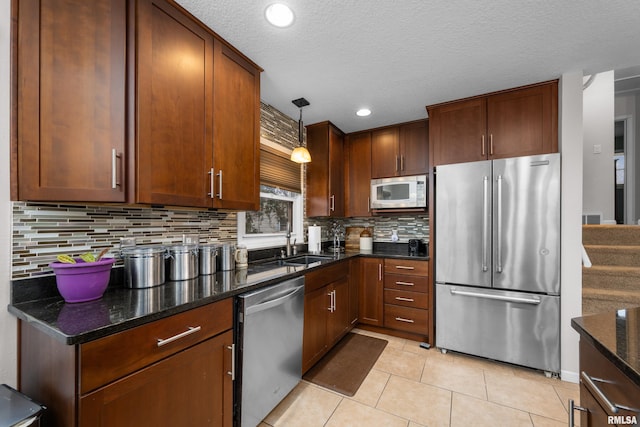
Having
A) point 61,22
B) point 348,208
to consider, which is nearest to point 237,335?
point 61,22

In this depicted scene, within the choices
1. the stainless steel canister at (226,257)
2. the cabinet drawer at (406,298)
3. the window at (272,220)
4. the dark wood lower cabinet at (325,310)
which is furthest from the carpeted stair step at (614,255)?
the stainless steel canister at (226,257)

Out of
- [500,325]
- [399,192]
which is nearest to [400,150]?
[399,192]

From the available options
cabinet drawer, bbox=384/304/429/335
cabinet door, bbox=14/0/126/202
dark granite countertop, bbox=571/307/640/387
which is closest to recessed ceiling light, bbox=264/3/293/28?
cabinet door, bbox=14/0/126/202

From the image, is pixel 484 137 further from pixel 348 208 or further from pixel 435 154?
pixel 348 208

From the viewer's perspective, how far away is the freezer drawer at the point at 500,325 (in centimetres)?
218

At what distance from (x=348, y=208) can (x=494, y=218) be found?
5.62 ft

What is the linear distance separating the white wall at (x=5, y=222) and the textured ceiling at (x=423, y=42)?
0.79 meters

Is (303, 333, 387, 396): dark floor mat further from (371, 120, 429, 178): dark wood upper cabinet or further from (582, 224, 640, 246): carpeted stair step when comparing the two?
(582, 224, 640, 246): carpeted stair step

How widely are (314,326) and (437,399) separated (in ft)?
3.39

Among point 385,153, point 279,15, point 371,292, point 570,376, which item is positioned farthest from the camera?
point 385,153

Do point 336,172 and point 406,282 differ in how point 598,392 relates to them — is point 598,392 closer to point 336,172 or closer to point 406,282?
point 406,282

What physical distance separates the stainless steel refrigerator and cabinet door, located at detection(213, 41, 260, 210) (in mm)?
1844

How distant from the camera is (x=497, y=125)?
8.09 ft

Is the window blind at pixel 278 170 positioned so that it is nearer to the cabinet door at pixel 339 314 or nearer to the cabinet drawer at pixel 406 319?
the cabinet door at pixel 339 314
